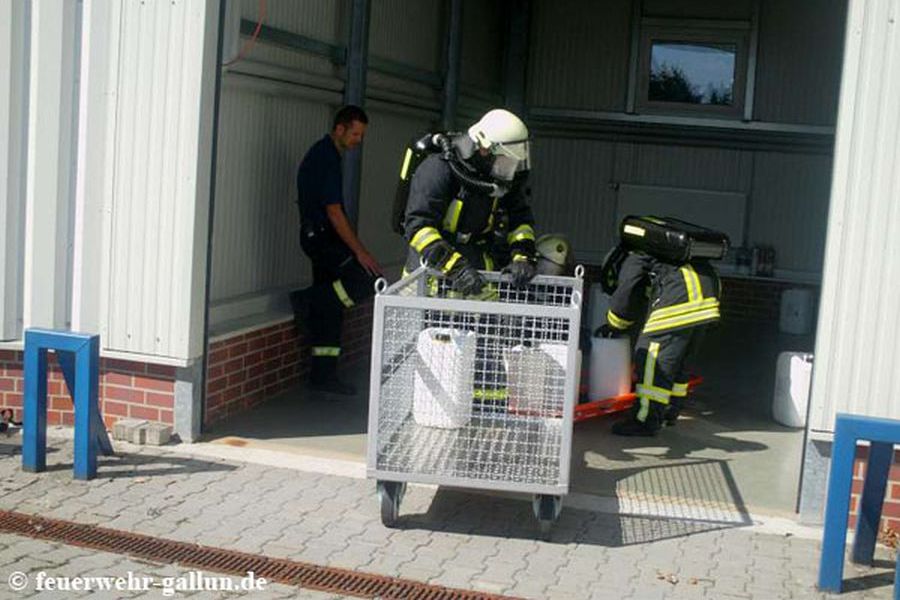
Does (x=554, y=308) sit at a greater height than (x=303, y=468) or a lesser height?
greater

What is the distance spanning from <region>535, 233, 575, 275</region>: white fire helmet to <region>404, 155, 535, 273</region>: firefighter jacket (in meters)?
0.74

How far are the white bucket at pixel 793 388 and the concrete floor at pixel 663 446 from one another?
9cm

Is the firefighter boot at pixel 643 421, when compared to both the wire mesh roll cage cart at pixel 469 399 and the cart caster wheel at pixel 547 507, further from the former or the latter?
the cart caster wheel at pixel 547 507

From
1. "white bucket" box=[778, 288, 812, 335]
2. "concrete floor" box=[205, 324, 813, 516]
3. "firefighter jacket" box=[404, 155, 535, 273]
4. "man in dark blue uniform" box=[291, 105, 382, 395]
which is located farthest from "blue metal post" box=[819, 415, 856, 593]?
"white bucket" box=[778, 288, 812, 335]

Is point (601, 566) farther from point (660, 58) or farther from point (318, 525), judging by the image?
point (660, 58)

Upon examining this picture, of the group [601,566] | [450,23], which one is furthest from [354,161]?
[601,566]

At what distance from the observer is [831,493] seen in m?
5.23

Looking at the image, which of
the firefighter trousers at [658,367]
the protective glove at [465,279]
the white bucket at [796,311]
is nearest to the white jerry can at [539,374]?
the protective glove at [465,279]

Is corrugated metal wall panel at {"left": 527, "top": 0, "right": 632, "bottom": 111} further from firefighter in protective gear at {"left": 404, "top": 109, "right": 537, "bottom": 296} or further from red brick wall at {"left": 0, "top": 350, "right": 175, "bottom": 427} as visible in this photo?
red brick wall at {"left": 0, "top": 350, "right": 175, "bottom": 427}

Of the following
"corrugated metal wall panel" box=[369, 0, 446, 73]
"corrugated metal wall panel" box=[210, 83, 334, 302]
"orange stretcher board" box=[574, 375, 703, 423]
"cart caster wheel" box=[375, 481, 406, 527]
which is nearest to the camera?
"cart caster wheel" box=[375, 481, 406, 527]

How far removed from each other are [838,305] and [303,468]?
3.13 meters

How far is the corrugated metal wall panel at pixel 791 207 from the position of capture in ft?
43.8

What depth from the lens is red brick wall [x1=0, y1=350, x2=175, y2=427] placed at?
7133mm

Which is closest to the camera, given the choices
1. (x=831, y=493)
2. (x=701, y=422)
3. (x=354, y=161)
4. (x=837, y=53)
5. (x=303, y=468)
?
(x=831, y=493)
